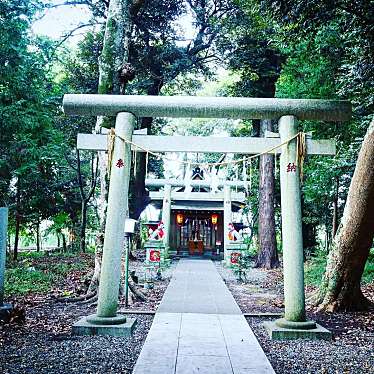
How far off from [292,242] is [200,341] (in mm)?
1899

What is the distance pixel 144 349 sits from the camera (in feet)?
16.4

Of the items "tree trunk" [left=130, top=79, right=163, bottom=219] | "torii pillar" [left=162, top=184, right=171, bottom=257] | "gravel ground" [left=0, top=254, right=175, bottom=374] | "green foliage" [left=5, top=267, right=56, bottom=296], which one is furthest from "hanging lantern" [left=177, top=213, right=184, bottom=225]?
"gravel ground" [left=0, top=254, right=175, bottom=374]

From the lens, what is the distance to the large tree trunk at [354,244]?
24.0ft

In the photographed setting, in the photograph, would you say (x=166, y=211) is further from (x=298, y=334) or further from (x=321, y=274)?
(x=298, y=334)

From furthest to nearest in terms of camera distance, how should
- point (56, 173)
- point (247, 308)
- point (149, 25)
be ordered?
point (56, 173), point (149, 25), point (247, 308)

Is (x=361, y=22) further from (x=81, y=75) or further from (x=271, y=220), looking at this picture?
(x=81, y=75)

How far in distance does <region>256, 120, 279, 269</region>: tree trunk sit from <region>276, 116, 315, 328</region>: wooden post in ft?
34.1

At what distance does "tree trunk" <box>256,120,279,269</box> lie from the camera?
16.5 m

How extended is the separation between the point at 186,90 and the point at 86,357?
55.7 feet

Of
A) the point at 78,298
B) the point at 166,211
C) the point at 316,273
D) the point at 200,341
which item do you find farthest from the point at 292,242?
the point at 166,211

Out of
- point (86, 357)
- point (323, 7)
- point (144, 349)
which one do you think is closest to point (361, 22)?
point (323, 7)

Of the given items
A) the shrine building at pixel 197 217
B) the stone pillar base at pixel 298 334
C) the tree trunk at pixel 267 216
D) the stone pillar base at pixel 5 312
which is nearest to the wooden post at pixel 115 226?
the stone pillar base at pixel 5 312

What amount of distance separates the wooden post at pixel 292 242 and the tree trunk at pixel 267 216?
10.4 metres

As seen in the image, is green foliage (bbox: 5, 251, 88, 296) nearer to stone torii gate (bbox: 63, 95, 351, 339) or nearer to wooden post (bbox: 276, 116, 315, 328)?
stone torii gate (bbox: 63, 95, 351, 339)
